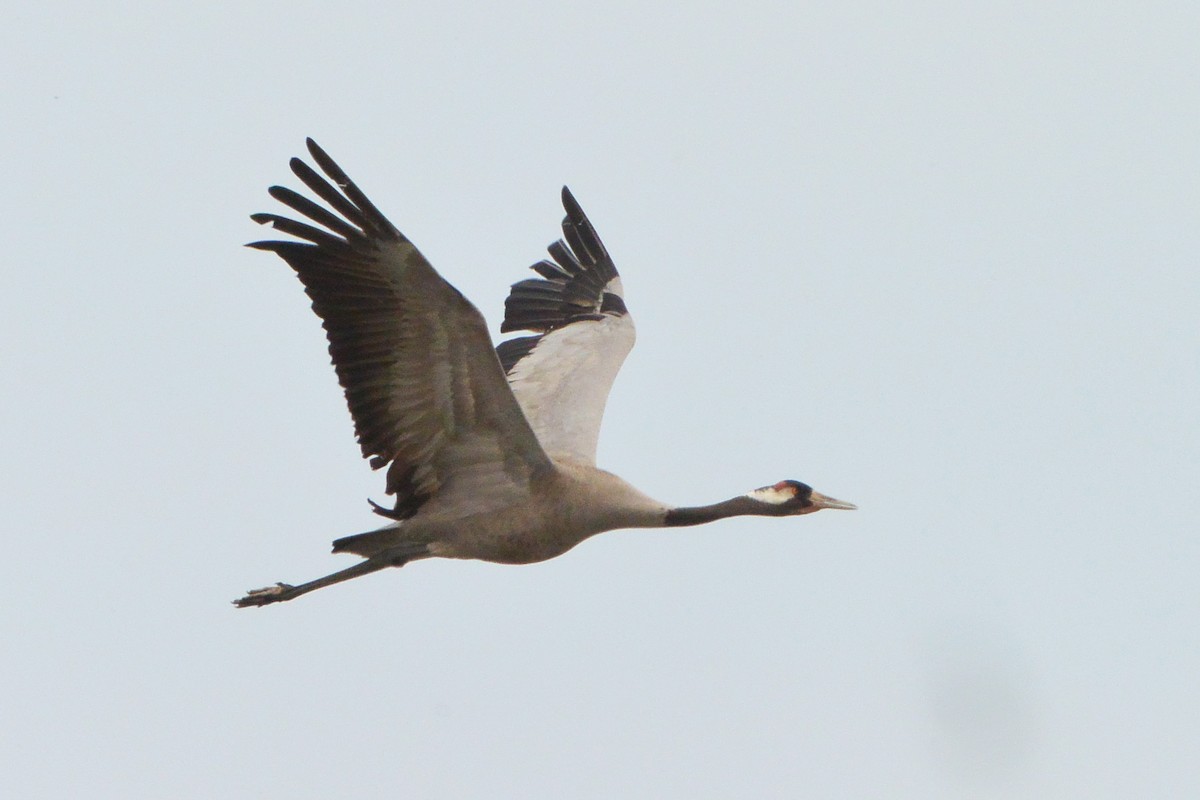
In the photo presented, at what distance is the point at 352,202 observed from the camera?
30.3 ft

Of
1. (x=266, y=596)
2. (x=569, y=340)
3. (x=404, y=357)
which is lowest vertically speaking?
(x=266, y=596)

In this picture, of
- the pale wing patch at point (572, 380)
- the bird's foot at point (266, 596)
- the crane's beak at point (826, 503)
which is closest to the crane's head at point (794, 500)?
the crane's beak at point (826, 503)

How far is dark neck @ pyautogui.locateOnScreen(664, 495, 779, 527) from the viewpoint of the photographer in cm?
1041

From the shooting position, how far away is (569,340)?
12516 mm

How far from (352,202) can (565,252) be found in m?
4.82

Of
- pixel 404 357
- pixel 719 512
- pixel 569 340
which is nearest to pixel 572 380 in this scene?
pixel 569 340

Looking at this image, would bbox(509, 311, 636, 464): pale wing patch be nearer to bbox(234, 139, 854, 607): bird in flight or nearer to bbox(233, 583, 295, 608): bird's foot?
bbox(234, 139, 854, 607): bird in flight

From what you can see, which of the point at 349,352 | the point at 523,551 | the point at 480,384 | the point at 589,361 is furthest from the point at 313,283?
the point at 589,361

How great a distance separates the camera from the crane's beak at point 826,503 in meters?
10.4

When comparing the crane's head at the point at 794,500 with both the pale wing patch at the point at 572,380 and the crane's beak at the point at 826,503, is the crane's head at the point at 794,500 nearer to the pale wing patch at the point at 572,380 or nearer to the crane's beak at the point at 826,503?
the crane's beak at the point at 826,503

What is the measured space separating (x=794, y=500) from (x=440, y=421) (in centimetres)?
209

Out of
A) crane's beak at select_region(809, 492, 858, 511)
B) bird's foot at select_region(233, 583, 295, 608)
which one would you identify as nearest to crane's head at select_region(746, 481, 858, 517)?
crane's beak at select_region(809, 492, 858, 511)

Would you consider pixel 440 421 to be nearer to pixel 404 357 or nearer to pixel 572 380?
pixel 404 357

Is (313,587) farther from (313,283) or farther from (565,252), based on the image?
(565,252)
